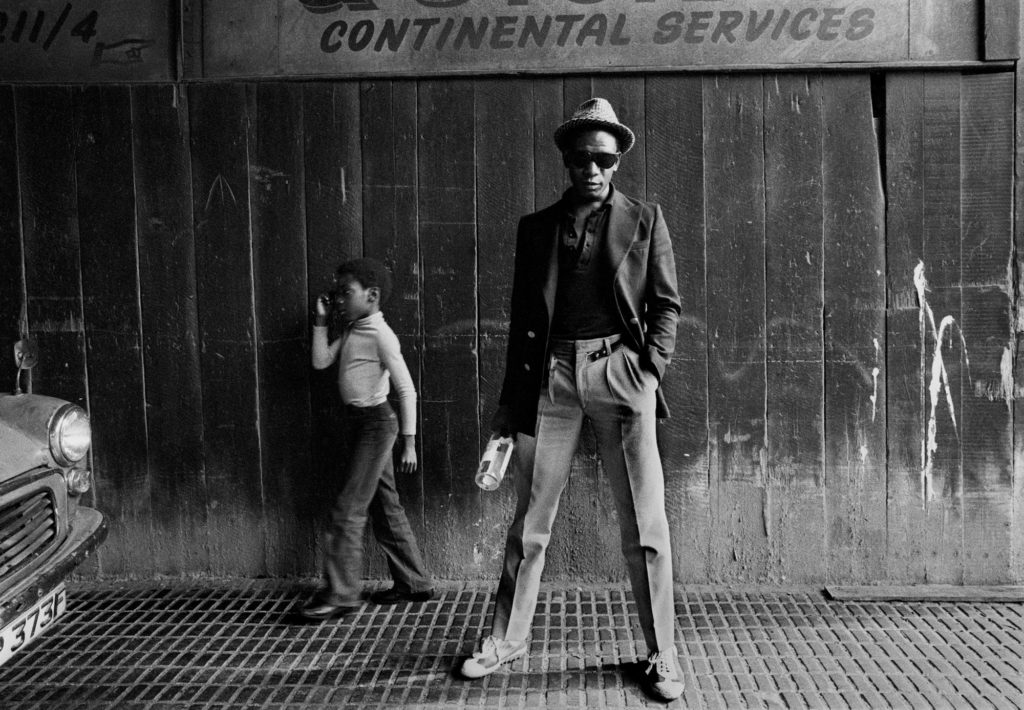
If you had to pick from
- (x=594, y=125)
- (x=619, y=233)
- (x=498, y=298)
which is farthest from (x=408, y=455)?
(x=594, y=125)

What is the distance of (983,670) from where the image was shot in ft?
10.3

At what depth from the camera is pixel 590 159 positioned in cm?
303

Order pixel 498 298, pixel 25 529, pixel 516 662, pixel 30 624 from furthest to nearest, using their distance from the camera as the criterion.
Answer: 1. pixel 498 298
2. pixel 516 662
3. pixel 25 529
4. pixel 30 624

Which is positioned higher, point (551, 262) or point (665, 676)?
point (551, 262)

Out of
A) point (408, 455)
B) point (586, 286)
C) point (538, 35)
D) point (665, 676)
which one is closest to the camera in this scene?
point (665, 676)

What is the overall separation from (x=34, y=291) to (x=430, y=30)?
2.43 meters

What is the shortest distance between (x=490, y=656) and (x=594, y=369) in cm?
117

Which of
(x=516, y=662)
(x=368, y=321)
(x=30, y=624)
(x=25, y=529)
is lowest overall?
(x=516, y=662)

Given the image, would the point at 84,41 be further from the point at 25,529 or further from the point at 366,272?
the point at 25,529

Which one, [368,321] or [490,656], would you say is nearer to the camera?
[490,656]

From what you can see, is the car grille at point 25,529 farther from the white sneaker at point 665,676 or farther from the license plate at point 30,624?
the white sneaker at point 665,676

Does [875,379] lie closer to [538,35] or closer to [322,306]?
[538,35]

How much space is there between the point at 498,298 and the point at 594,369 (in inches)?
46.7

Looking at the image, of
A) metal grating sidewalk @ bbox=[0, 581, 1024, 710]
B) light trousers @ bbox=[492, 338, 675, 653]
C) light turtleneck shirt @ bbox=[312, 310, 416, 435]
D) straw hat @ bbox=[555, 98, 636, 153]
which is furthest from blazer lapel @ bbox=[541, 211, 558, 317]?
metal grating sidewalk @ bbox=[0, 581, 1024, 710]
